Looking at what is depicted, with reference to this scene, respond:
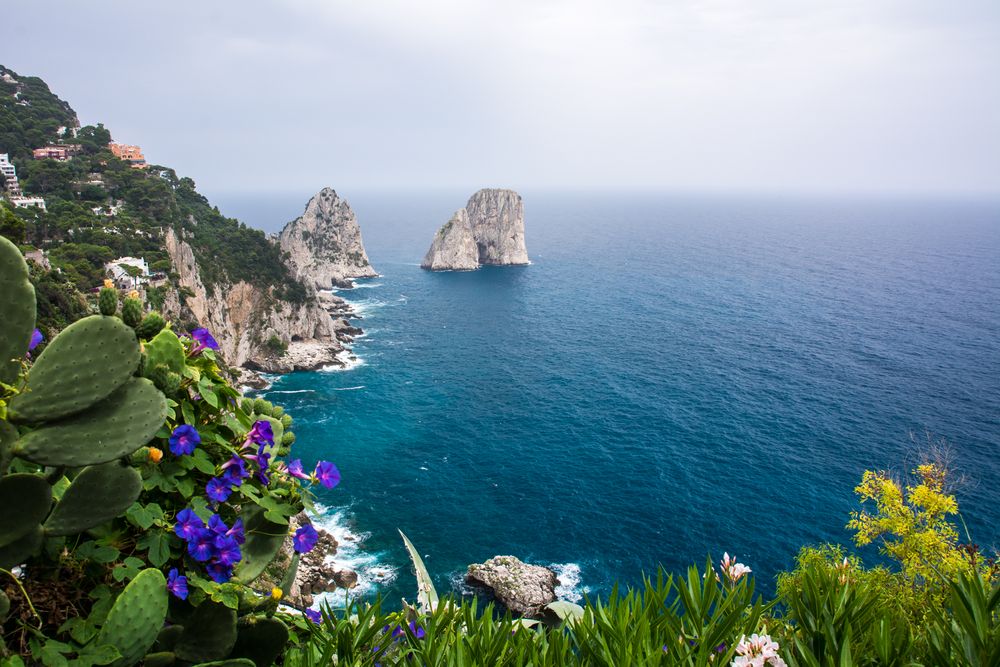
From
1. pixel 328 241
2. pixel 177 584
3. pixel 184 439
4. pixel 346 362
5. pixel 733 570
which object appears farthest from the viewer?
pixel 328 241

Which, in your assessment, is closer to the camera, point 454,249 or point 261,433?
point 261,433

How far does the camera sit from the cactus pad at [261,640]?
389 centimetres

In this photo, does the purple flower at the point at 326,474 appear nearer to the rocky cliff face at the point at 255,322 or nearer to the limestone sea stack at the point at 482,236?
the rocky cliff face at the point at 255,322

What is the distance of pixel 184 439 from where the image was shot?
11.6 feet

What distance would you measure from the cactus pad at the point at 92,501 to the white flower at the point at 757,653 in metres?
3.87

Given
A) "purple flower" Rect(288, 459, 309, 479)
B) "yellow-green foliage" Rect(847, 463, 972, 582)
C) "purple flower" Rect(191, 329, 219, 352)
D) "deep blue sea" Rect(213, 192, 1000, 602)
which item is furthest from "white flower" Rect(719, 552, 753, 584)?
"deep blue sea" Rect(213, 192, 1000, 602)

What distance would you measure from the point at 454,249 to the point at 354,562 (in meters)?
89.1

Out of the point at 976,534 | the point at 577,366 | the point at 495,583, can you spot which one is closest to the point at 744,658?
the point at 495,583

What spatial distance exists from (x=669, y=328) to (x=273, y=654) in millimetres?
71309

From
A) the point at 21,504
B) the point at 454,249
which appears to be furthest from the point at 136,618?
the point at 454,249

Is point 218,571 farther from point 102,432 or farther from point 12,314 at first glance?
point 12,314

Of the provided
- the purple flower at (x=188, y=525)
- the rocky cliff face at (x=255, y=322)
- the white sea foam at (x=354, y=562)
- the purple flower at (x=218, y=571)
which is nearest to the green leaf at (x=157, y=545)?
the purple flower at (x=188, y=525)

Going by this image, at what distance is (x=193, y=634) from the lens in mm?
3531

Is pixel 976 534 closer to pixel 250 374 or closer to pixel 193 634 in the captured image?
pixel 193 634
